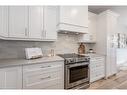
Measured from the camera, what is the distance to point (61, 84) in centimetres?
221

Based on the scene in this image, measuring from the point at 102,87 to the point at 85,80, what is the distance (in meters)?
0.58

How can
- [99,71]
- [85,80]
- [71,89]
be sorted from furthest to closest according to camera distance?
1. [99,71]
2. [85,80]
3. [71,89]

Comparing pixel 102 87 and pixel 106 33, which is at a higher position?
pixel 106 33

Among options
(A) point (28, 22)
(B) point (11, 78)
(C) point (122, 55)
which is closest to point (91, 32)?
(A) point (28, 22)

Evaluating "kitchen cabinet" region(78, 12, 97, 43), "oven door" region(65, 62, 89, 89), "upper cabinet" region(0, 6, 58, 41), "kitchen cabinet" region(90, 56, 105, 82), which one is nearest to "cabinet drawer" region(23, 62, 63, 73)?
"oven door" region(65, 62, 89, 89)

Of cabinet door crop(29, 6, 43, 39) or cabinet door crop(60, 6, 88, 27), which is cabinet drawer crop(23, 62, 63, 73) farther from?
cabinet door crop(60, 6, 88, 27)

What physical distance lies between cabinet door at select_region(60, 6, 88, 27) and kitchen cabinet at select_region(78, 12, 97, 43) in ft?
1.71

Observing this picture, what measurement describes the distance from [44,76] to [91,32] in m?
2.33

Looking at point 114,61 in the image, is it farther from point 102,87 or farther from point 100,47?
point 102,87

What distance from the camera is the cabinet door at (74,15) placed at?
2.51 metres

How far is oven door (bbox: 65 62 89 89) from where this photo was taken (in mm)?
2275

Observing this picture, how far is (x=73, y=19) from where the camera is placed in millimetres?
2686

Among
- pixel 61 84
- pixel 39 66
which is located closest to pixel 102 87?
pixel 61 84

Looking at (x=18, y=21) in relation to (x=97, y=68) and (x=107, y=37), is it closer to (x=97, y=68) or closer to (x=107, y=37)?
(x=97, y=68)
